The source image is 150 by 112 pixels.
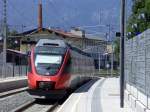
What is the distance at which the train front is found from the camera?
2838 centimetres

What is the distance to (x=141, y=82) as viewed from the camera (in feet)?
53.2

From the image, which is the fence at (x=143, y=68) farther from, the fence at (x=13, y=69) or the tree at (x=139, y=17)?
the fence at (x=13, y=69)

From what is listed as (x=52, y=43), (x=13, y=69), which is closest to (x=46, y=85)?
(x=52, y=43)

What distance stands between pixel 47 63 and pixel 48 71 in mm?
562

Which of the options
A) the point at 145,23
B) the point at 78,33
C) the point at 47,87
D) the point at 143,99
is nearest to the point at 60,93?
the point at 47,87

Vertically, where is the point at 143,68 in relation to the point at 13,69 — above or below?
above

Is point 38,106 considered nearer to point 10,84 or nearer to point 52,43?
point 52,43

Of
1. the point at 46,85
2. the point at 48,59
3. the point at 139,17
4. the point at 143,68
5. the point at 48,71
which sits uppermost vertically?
the point at 139,17

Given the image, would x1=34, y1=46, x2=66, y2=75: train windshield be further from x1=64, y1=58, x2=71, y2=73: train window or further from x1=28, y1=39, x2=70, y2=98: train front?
x1=64, y1=58, x2=71, y2=73: train window

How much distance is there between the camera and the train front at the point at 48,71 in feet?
93.1

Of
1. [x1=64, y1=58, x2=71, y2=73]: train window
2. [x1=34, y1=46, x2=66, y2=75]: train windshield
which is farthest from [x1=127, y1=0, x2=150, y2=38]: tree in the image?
[x1=34, y1=46, x2=66, y2=75]: train windshield

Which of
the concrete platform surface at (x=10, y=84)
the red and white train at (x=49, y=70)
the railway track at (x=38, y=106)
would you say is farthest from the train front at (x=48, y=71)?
the concrete platform surface at (x=10, y=84)

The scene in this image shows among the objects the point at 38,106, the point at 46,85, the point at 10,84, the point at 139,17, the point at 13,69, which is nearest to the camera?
the point at 38,106

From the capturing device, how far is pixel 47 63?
29250mm
